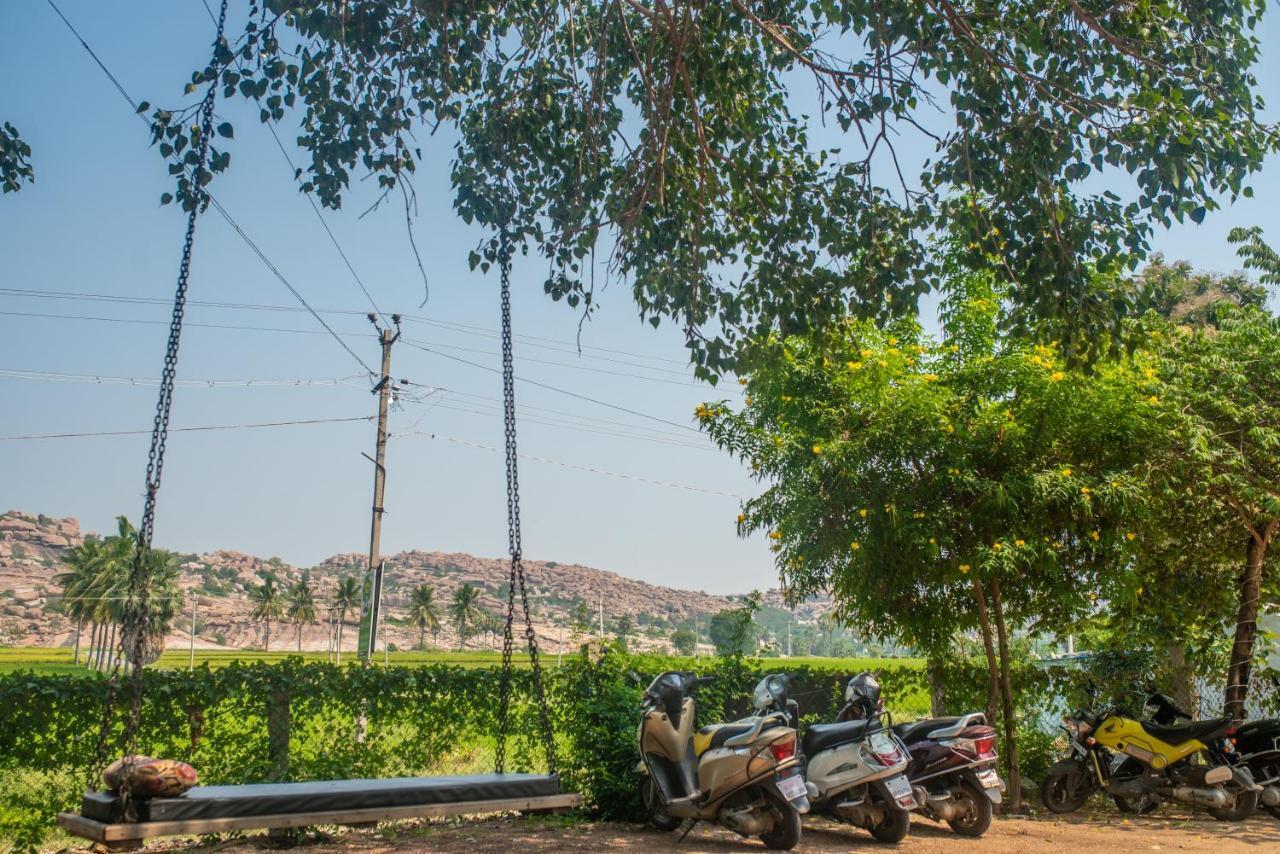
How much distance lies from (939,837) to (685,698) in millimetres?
2294

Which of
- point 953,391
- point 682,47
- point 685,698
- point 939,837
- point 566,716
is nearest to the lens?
point 682,47

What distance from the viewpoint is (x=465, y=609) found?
124 m

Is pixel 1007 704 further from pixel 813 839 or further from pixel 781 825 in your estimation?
pixel 781 825

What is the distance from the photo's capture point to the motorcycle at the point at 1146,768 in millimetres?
8352

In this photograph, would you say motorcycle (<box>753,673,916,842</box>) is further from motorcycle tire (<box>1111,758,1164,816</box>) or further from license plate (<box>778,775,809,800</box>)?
motorcycle tire (<box>1111,758,1164,816</box>)

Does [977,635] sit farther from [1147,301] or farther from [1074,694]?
[1147,301]

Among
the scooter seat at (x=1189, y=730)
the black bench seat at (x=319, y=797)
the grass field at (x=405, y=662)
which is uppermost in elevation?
the grass field at (x=405, y=662)

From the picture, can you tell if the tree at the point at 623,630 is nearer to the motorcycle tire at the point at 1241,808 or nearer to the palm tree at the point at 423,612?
the motorcycle tire at the point at 1241,808

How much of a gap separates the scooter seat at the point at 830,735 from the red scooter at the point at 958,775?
600mm

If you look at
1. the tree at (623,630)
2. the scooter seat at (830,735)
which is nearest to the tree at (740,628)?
the tree at (623,630)

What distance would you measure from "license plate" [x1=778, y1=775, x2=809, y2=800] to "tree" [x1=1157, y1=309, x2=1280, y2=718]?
4418 millimetres

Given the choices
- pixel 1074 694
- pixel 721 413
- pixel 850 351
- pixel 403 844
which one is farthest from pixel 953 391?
pixel 403 844

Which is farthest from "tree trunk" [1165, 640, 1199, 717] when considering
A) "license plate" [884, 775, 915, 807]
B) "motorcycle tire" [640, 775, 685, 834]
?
"motorcycle tire" [640, 775, 685, 834]

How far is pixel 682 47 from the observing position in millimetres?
6098
